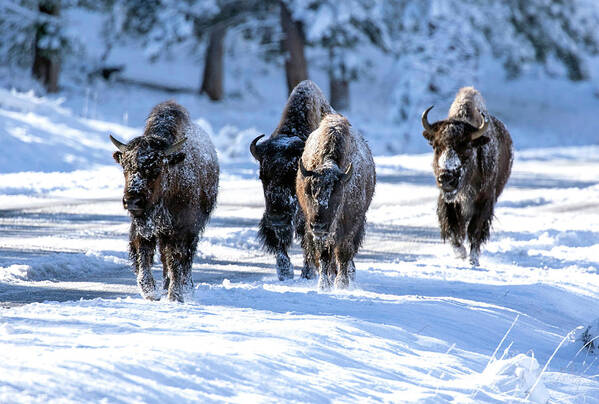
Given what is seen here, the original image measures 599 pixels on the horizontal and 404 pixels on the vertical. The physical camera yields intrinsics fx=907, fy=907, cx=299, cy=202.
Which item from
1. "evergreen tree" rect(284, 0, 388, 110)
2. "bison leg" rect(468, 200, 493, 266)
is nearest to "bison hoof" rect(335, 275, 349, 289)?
"bison leg" rect(468, 200, 493, 266)

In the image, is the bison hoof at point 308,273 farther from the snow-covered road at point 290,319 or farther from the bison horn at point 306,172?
the bison horn at point 306,172

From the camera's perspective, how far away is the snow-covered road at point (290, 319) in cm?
485

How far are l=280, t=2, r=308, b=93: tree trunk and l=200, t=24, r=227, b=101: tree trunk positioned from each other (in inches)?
173

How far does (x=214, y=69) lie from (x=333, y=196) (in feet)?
98.3

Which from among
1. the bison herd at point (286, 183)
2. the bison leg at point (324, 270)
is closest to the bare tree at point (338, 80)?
the bison herd at point (286, 183)

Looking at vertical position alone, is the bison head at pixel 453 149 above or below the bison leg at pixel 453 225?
above

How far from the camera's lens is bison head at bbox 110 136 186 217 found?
7.19 meters

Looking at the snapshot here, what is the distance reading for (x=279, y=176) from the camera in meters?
9.01

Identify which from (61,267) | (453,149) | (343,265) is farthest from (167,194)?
(453,149)

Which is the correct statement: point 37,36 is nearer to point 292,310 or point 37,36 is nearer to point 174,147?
point 174,147

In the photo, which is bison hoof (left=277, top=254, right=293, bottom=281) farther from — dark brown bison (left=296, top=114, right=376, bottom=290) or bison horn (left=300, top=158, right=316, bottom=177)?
bison horn (left=300, top=158, right=316, bottom=177)

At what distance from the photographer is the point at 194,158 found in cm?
812

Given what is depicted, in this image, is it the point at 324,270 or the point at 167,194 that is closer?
the point at 167,194

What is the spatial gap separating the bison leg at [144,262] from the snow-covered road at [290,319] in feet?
0.74
